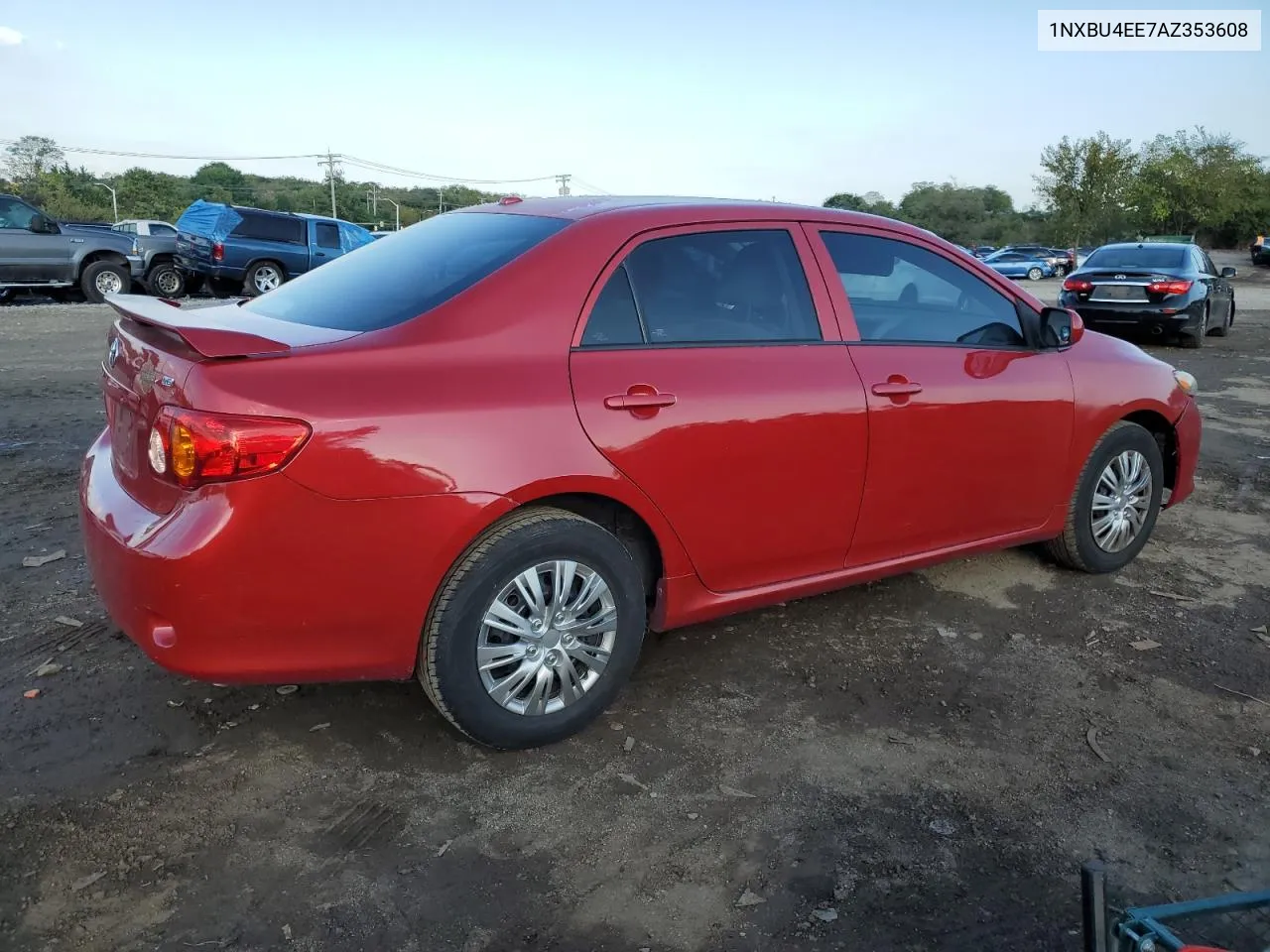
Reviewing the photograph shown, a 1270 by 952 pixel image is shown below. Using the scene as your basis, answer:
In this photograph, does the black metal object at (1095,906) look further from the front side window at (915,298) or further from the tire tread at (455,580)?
the front side window at (915,298)

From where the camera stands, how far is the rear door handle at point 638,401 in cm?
308

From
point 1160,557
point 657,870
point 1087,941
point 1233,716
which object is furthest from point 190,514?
point 1160,557

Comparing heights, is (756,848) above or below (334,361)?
below

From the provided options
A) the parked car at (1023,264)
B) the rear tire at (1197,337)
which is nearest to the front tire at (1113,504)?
the rear tire at (1197,337)

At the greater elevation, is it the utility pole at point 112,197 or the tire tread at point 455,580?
the utility pole at point 112,197

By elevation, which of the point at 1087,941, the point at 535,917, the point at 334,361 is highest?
the point at 334,361

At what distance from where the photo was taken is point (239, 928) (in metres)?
2.36

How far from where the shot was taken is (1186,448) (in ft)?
16.3

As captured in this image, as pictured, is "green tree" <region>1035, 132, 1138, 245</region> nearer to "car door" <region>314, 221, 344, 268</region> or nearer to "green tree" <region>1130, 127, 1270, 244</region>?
"green tree" <region>1130, 127, 1270, 244</region>

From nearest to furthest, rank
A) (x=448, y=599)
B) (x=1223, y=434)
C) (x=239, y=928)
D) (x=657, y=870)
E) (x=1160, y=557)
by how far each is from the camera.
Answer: (x=239, y=928), (x=657, y=870), (x=448, y=599), (x=1160, y=557), (x=1223, y=434)


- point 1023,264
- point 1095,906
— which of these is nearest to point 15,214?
point 1095,906

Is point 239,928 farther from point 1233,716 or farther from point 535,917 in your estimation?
point 1233,716

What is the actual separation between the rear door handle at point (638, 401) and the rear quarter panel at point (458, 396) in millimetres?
137

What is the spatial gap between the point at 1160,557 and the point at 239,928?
14.7 ft
